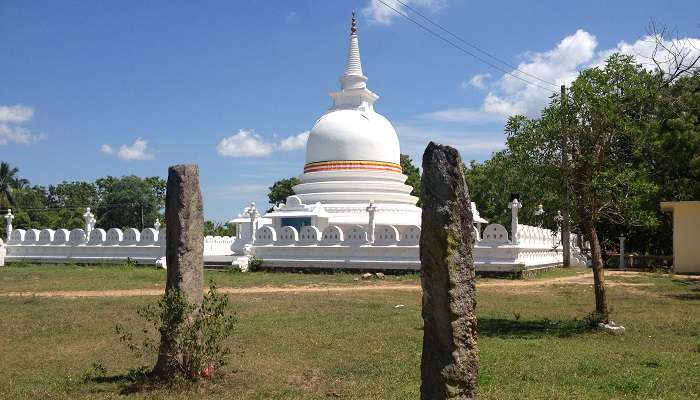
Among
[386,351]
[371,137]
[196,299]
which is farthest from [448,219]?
[371,137]

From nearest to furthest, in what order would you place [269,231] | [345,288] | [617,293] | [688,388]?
1. [688,388]
2. [617,293]
3. [345,288]
4. [269,231]

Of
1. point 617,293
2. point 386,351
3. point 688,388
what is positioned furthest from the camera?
point 617,293

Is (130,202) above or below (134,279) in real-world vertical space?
above

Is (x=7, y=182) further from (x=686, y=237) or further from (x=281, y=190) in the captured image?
(x=686, y=237)

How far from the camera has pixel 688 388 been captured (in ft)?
26.3

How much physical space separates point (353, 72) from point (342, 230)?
39.3 ft

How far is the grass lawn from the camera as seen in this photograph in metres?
8.02

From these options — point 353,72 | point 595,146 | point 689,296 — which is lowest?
point 689,296

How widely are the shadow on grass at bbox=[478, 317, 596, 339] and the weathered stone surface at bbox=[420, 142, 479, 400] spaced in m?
6.68

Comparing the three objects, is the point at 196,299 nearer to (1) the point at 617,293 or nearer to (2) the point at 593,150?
(2) the point at 593,150

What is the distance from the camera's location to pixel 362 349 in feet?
34.4

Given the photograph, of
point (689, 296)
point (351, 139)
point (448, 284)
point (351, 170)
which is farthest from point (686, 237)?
point (448, 284)

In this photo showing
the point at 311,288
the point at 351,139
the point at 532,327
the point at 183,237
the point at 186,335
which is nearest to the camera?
the point at 186,335

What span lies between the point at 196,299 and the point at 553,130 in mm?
8056
